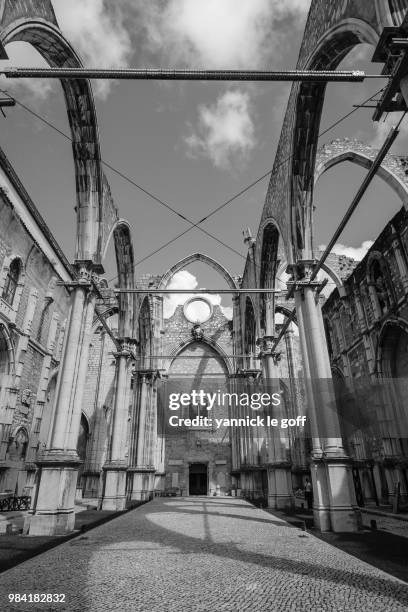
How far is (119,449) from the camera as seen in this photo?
519 inches

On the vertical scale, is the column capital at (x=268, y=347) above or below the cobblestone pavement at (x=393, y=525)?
above

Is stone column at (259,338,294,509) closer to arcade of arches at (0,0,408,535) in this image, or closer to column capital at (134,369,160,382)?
arcade of arches at (0,0,408,535)

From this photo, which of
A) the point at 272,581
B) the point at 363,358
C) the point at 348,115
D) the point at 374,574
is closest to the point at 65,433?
the point at 272,581

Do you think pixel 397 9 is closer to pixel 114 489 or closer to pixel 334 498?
pixel 334 498

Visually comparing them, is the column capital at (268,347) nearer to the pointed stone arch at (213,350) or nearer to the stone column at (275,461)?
the stone column at (275,461)

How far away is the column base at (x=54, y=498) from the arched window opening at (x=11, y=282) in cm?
844

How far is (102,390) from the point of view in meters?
22.3

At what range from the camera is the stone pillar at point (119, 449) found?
12.2 m

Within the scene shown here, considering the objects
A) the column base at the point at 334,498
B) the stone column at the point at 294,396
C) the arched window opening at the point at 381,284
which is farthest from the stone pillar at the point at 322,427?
the stone column at the point at 294,396

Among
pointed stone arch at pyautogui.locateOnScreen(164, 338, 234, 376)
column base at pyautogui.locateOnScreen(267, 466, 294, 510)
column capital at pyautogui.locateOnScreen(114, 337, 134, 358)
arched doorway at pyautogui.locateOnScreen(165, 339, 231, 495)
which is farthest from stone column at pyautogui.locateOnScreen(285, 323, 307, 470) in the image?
column capital at pyautogui.locateOnScreen(114, 337, 134, 358)

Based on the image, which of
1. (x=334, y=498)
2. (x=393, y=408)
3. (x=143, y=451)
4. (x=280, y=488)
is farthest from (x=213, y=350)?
(x=334, y=498)

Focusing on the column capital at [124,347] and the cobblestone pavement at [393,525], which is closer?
the cobblestone pavement at [393,525]

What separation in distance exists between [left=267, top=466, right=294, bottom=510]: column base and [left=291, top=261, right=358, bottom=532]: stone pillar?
4.91 metres

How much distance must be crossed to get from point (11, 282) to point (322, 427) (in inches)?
502
